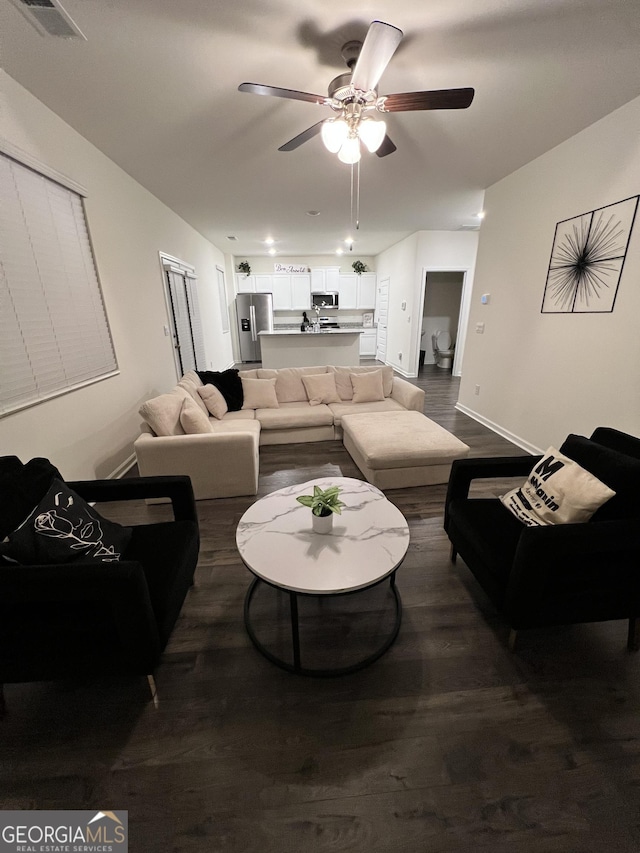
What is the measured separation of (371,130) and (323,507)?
2.13m

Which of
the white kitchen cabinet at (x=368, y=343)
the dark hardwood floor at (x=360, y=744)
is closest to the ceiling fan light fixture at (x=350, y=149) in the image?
the dark hardwood floor at (x=360, y=744)

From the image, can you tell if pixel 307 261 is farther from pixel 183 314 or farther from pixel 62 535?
pixel 62 535

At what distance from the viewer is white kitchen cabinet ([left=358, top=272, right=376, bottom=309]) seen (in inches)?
335

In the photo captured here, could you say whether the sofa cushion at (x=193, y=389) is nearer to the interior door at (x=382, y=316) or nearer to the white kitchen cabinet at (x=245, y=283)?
the interior door at (x=382, y=316)

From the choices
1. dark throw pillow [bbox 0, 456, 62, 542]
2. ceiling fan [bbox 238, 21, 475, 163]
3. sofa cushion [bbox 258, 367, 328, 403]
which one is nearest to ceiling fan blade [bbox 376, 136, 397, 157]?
ceiling fan [bbox 238, 21, 475, 163]

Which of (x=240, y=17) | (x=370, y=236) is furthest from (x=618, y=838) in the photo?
(x=370, y=236)

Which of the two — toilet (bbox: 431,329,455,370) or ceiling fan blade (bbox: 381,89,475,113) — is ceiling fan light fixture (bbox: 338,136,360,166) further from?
toilet (bbox: 431,329,455,370)

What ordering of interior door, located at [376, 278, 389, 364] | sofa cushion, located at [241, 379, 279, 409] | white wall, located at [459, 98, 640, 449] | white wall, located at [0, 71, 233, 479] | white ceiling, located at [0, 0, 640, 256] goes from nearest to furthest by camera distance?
white ceiling, located at [0, 0, 640, 256] → white wall, located at [0, 71, 233, 479] → white wall, located at [459, 98, 640, 449] → sofa cushion, located at [241, 379, 279, 409] → interior door, located at [376, 278, 389, 364]

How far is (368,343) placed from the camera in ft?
29.3

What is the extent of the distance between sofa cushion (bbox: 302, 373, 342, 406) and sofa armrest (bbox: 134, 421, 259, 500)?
52.7 inches

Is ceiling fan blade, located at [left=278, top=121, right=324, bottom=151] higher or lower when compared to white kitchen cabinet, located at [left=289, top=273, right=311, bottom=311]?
higher

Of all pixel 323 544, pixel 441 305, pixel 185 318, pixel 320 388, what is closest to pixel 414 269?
pixel 441 305

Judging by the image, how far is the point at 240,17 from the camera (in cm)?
159

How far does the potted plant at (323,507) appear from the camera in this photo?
4.75 ft
